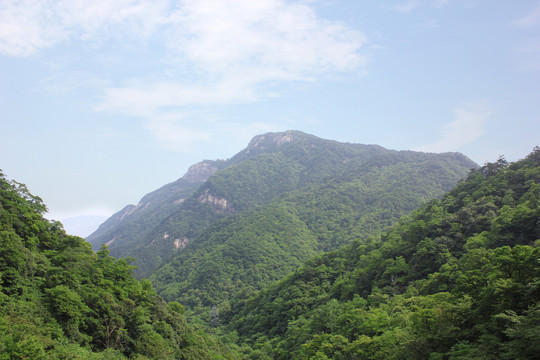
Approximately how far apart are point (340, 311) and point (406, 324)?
1566 centimetres

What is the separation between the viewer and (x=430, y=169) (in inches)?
7362

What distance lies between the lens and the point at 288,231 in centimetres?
13588

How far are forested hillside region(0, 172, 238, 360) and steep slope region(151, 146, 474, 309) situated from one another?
5176 centimetres

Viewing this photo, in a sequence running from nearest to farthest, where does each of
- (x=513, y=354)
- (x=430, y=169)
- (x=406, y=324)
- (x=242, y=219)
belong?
(x=513, y=354) → (x=406, y=324) → (x=242, y=219) → (x=430, y=169)

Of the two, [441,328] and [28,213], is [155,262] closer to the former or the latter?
[28,213]

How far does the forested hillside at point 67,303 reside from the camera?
23172 millimetres

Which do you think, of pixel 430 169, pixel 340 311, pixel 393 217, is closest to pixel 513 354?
pixel 340 311

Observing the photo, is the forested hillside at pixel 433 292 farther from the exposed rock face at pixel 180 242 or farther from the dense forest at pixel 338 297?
the exposed rock face at pixel 180 242

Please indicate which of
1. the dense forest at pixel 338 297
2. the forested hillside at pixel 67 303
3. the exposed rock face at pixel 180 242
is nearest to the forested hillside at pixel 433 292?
the dense forest at pixel 338 297

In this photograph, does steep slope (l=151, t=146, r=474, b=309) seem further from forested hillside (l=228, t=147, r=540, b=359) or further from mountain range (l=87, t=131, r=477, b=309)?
forested hillside (l=228, t=147, r=540, b=359)

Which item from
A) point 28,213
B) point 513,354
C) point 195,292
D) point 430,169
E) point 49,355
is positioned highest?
point 430,169

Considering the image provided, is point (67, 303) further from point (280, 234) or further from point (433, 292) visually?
point (280, 234)

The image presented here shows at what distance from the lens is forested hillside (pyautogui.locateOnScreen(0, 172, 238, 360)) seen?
23.2m

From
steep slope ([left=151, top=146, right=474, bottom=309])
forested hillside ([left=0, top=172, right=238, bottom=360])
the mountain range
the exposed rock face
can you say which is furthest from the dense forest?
the exposed rock face
